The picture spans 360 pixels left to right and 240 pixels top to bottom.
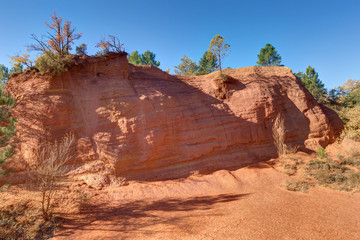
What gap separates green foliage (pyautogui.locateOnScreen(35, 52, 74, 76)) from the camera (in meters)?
9.51

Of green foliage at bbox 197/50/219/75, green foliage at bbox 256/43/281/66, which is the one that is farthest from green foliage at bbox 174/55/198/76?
green foliage at bbox 256/43/281/66

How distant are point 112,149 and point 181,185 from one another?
4.34m

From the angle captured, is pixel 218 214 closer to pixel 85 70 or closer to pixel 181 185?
pixel 181 185

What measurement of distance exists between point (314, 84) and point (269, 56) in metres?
8.53

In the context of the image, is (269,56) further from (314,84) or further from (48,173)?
(48,173)

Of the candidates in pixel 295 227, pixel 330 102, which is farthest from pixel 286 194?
pixel 330 102

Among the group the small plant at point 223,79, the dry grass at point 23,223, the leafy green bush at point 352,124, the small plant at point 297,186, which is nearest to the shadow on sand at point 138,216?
the dry grass at point 23,223

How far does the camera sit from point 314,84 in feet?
87.8

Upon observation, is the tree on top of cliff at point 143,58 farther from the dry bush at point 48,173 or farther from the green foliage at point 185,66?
the dry bush at point 48,173

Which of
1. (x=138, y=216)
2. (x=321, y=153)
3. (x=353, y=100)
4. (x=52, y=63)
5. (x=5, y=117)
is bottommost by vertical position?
(x=138, y=216)

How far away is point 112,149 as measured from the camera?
908 centimetres

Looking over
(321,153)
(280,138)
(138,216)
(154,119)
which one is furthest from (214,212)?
(321,153)

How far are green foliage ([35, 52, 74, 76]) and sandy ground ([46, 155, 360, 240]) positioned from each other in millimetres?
7337

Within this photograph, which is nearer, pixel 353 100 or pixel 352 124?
pixel 352 124
